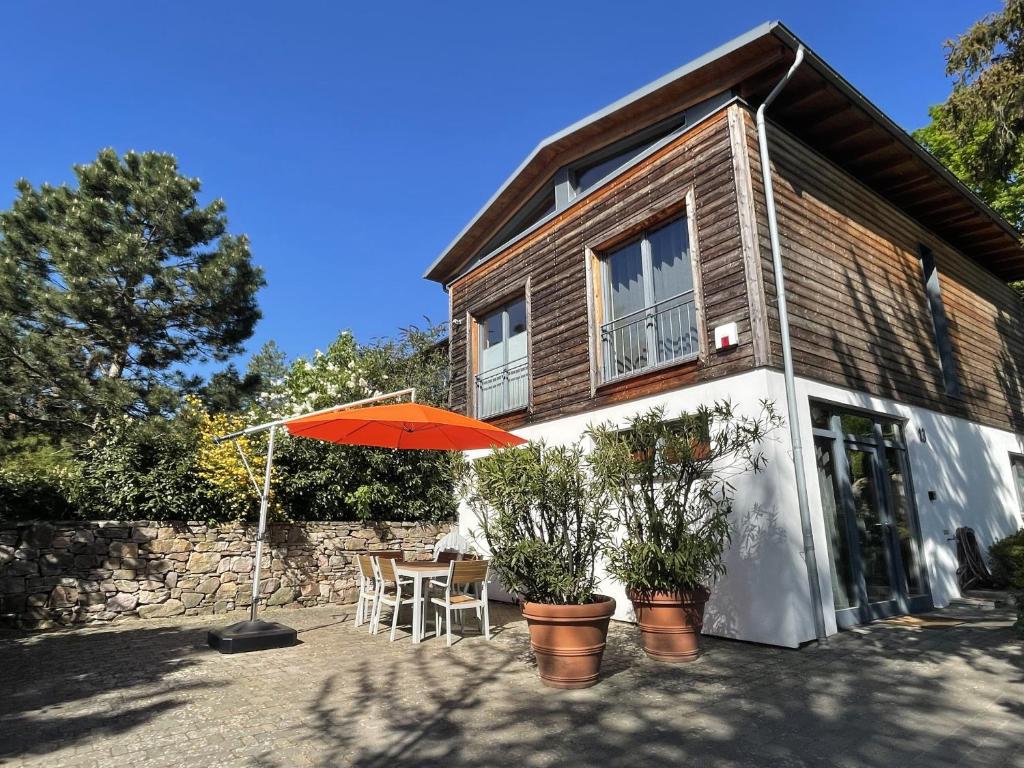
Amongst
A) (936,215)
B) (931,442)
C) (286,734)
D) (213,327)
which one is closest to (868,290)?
(931,442)

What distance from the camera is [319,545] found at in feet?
30.0

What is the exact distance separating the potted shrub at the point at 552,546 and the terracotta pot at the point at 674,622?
25.1 inches

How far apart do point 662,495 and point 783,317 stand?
237 cm

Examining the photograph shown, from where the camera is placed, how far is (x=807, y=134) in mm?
7543

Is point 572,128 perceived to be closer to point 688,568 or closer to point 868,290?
point 868,290

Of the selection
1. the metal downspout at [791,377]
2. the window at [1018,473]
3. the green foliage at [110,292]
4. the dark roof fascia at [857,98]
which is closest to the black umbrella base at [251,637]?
the metal downspout at [791,377]

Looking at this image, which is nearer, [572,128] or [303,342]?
[572,128]

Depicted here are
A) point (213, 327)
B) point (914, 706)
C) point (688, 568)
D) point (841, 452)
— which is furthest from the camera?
point (213, 327)

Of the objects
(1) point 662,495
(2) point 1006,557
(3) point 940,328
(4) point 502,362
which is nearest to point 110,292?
(4) point 502,362

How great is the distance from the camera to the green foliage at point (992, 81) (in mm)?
7617

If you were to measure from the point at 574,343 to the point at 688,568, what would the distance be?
4.20 metres

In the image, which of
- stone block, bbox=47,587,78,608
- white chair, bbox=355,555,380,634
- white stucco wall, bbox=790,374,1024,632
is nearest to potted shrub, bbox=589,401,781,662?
white stucco wall, bbox=790,374,1024,632

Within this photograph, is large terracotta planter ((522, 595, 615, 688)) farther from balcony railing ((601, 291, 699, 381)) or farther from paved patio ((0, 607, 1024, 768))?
balcony railing ((601, 291, 699, 381))

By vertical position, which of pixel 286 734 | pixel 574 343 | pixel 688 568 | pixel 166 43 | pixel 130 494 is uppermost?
pixel 166 43
